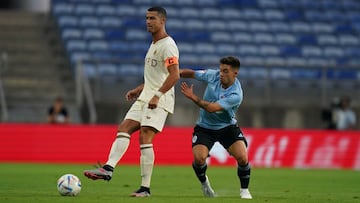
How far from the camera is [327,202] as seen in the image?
476 inches

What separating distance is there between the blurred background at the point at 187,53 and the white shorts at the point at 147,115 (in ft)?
39.8

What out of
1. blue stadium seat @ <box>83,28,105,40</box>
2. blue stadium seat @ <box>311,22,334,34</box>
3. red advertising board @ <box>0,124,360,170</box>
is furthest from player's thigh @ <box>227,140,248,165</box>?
blue stadium seat @ <box>311,22,334,34</box>

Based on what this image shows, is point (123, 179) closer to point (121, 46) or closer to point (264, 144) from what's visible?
point (264, 144)

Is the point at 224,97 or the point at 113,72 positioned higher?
the point at 224,97

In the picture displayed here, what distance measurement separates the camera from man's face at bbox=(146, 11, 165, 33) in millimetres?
12203

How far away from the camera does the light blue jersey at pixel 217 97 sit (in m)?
12.6

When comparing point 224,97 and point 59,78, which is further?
point 59,78

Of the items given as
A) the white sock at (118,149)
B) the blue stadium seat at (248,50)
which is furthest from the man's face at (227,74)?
the blue stadium seat at (248,50)

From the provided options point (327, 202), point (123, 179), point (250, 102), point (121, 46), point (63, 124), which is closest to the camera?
point (327, 202)

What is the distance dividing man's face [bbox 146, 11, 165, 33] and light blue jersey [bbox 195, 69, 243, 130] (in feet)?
3.16

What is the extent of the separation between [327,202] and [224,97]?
189cm

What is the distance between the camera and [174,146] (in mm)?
24688

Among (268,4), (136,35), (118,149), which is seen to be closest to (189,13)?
(136,35)

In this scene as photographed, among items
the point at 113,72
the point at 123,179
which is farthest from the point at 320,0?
the point at 123,179
